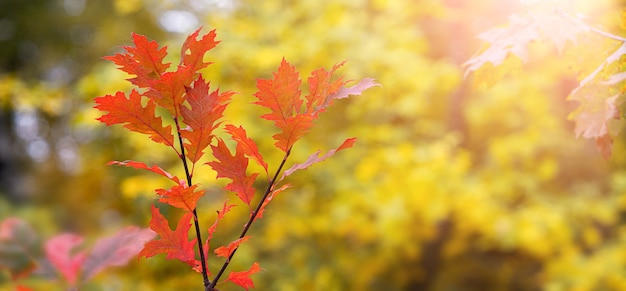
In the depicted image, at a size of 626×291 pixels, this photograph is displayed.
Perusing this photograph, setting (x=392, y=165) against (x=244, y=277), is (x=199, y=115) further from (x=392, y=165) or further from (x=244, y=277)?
(x=392, y=165)

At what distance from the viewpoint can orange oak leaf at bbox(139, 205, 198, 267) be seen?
0.84 metres

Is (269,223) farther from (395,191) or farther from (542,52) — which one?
(542,52)

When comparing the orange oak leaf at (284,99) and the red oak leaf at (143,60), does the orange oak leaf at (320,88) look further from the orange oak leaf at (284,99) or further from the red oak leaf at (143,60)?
the red oak leaf at (143,60)

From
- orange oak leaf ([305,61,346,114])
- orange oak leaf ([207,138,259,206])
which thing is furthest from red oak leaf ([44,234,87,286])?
orange oak leaf ([305,61,346,114])

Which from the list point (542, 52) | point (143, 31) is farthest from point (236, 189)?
point (143, 31)

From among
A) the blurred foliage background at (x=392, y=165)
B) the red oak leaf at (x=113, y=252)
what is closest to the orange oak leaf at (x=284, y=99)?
the red oak leaf at (x=113, y=252)

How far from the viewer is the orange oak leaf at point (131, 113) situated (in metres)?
0.79

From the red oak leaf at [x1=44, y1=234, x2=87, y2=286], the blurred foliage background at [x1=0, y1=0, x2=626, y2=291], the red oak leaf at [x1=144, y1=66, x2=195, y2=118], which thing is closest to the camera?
the red oak leaf at [x1=144, y1=66, x2=195, y2=118]

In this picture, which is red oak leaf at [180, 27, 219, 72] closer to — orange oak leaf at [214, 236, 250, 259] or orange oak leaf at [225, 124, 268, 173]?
orange oak leaf at [225, 124, 268, 173]

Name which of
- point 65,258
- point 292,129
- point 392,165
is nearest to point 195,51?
point 292,129

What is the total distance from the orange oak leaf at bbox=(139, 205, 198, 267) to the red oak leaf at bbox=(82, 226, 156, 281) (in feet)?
1.02

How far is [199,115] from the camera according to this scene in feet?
2.56

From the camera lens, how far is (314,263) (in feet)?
11.0

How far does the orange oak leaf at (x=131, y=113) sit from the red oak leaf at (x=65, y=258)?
75 centimetres
